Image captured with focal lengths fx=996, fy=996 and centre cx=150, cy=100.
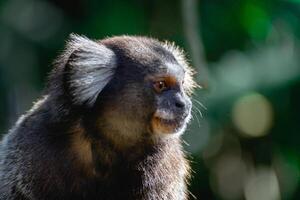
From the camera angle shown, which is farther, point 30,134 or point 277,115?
point 277,115

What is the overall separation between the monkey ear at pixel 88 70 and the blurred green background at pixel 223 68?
129 inches

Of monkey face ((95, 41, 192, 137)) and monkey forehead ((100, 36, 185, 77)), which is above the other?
monkey forehead ((100, 36, 185, 77))

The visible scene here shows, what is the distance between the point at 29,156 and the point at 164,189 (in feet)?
2.36

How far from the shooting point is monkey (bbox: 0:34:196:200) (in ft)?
16.4

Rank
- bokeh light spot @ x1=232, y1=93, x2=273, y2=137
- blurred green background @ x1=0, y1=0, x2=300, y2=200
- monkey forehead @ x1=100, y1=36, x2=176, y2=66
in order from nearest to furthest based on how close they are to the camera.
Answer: monkey forehead @ x1=100, y1=36, x2=176, y2=66 < blurred green background @ x1=0, y1=0, x2=300, y2=200 < bokeh light spot @ x1=232, y1=93, x2=273, y2=137

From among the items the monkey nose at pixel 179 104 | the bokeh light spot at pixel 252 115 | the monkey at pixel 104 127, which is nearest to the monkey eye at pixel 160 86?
the monkey at pixel 104 127

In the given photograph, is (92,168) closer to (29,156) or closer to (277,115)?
(29,156)

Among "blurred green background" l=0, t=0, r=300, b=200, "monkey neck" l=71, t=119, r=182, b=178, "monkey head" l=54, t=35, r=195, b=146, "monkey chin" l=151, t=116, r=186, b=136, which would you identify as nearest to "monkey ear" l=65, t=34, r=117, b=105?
"monkey head" l=54, t=35, r=195, b=146

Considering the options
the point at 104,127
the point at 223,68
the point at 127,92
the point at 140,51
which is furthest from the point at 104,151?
the point at 223,68

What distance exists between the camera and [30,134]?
5113mm

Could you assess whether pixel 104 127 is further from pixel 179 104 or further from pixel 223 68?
pixel 223 68

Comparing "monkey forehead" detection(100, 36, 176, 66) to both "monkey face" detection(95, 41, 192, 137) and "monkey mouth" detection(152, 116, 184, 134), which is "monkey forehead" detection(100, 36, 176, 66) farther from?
"monkey mouth" detection(152, 116, 184, 134)

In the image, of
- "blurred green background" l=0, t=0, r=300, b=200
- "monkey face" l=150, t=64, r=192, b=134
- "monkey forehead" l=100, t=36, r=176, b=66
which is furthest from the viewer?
"blurred green background" l=0, t=0, r=300, b=200

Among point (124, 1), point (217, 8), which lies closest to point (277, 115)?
point (217, 8)
